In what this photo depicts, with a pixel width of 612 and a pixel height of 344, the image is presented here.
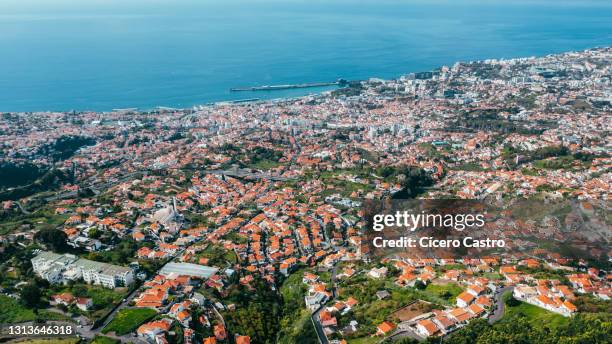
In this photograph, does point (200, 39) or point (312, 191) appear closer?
point (312, 191)

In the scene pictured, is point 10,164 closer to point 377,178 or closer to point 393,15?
point 377,178

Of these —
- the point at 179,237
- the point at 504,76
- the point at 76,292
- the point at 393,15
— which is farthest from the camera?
the point at 393,15

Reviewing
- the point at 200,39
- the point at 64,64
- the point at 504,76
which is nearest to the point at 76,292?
the point at 504,76

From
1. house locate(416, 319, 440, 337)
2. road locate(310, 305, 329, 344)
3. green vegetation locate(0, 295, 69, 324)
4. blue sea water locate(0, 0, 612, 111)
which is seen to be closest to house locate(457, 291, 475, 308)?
house locate(416, 319, 440, 337)

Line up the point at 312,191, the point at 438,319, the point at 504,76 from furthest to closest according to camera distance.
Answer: the point at 504,76, the point at 312,191, the point at 438,319

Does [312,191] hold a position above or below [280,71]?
below

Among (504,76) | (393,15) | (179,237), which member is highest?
(393,15)

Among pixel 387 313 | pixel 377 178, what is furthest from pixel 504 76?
pixel 387 313

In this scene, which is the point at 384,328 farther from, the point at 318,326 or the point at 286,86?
the point at 286,86
